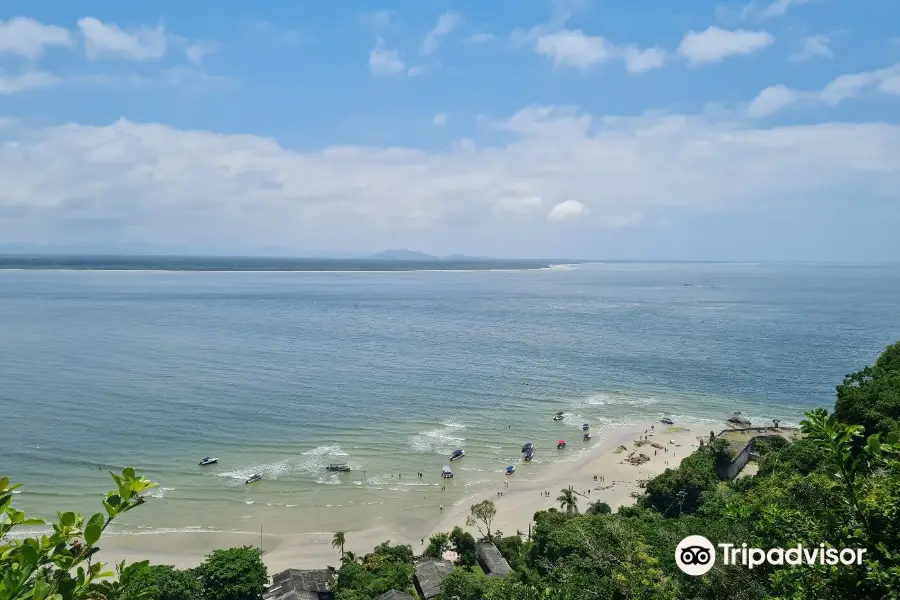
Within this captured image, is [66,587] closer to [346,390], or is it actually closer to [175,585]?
[175,585]

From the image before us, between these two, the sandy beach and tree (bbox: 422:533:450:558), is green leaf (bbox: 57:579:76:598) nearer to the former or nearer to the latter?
tree (bbox: 422:533:450:558)

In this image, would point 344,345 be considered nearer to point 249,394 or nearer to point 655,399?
point 249,394

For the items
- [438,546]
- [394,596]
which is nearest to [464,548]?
[438,546]

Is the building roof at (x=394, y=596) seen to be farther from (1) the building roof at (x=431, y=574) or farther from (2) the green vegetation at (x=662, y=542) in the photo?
(1) the building roof at (x=431, y=574)

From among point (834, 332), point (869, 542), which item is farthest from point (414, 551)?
point (834, 332)

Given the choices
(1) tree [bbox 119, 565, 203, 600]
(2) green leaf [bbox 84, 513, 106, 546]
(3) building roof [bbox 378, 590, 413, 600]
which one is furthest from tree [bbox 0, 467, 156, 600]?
(1) tree [bbox 119, 565, 203, 600]
